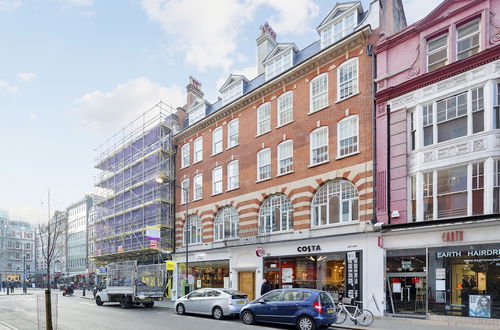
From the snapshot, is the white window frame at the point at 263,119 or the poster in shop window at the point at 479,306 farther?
the white window frame at the point at 263,119

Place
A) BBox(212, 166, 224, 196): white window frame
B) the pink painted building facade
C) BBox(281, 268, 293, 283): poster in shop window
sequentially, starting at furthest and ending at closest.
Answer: BBox(212, 166, 224, 196): white window frame < BBox(281, 268, 293, 283): poster in shop window < the pink painted building facade

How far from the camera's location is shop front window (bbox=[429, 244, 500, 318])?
14664 mm

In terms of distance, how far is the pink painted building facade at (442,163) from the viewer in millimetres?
15062

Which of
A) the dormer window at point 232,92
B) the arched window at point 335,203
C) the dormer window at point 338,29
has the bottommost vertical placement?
the arched window at point 335,203

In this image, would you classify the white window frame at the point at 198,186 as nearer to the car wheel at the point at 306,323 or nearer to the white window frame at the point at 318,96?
the white window frame at the point at 318,96

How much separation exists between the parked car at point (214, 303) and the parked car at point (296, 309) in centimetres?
172

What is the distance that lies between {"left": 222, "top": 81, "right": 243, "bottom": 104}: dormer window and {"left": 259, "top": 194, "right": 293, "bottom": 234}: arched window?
8522 millimetres

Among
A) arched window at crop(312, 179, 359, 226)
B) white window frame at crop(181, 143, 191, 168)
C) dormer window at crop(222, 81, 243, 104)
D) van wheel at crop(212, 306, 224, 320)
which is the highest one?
dormer window at crop(222, 81, 243, 104)

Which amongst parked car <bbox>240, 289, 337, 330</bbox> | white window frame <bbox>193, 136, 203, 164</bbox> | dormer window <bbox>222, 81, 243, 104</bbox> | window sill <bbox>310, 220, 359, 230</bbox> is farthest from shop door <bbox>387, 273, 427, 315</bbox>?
white window frame <bbox>193, 136, 203, 164</bbox>

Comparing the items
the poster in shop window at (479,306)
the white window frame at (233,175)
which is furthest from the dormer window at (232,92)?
the poster in shop window at (479,306)

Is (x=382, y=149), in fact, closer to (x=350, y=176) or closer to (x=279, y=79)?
(x=350, y=176)

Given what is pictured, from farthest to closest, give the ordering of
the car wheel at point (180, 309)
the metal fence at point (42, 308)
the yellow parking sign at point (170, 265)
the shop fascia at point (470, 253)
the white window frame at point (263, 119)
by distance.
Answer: the yellow parking sign at point (170, 265), the white window frame at point (263, 119), the car wheel at point (180, 309), the shop fascia at point (470, 253), the metal fence at point (42, 308)

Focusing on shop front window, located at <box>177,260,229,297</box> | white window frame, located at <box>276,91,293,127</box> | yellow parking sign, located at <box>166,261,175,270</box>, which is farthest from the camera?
yellow parking sign, located at <box>166,261,175,270</box>

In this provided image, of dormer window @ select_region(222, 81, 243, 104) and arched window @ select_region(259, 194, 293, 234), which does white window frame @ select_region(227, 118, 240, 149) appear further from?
arched window @ select_region(259, 194, 293, 234)
